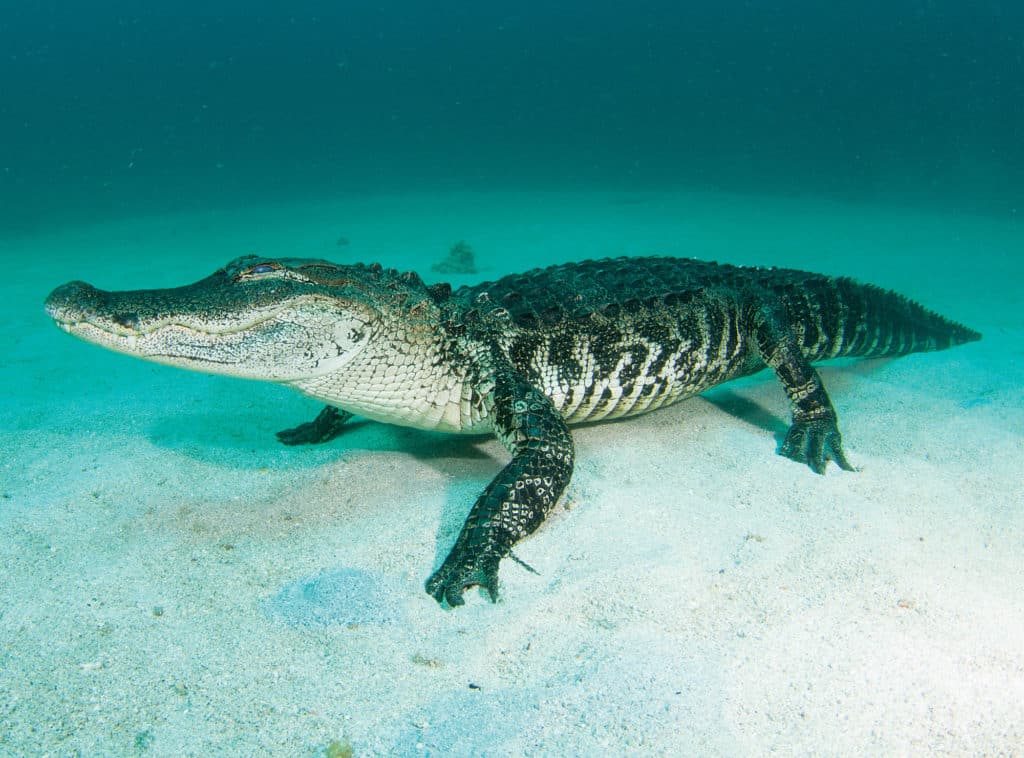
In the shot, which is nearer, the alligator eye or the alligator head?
the alligator head

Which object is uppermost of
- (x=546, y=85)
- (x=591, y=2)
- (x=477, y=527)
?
(x=591, y=2)

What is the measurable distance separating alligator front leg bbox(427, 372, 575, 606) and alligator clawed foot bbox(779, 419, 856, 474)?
1.60m

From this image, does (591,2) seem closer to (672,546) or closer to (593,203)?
(593,203)

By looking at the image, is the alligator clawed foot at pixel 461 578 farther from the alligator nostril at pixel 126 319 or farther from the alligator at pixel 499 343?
the alligator nostril at pixel 126 319

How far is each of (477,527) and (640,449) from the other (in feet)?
5.06

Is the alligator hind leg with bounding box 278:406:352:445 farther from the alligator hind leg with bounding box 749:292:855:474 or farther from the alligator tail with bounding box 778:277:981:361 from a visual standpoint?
the alligator tail with bounding box 778:277:981:361

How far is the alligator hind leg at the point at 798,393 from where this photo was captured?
3767 mm

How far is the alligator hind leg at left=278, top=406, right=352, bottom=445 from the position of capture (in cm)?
448

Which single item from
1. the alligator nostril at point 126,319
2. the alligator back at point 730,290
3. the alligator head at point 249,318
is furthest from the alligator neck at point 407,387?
the alligator nostril at point 126,319

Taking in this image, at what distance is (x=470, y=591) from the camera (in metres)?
2.63

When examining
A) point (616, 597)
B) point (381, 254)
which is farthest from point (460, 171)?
point (616, 597)

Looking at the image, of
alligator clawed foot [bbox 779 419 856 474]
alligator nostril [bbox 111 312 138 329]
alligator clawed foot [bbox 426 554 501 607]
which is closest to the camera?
alligator clawed foot [bbox 426 554 501 607]

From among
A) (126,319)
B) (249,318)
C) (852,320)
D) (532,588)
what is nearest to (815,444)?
(852,320)

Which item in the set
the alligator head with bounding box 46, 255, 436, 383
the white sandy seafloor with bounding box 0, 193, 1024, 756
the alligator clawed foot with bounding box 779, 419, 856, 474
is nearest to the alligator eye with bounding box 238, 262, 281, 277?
the alligator head with bounding box 46, 255, 436, 383
